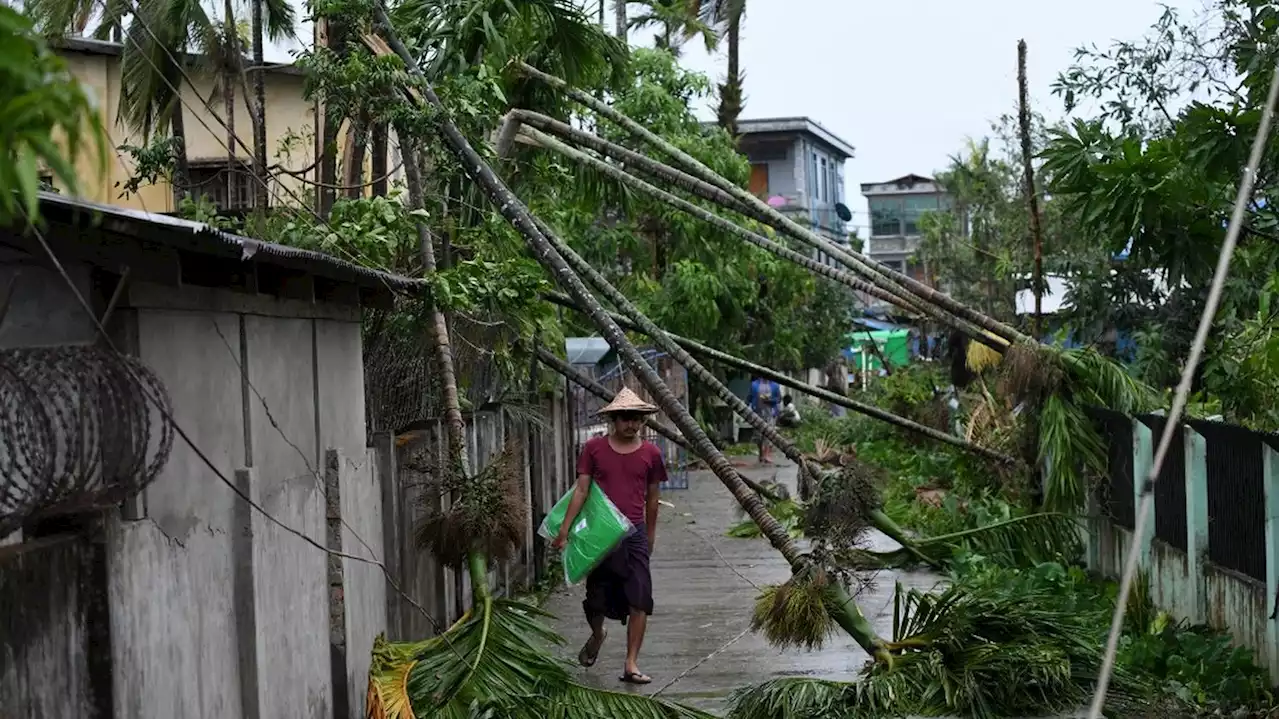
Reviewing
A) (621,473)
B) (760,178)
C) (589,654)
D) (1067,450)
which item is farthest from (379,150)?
(760,178)

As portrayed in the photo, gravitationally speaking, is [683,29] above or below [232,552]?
above

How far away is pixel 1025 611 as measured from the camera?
8.19 metres

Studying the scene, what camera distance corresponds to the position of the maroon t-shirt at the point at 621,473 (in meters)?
9.55

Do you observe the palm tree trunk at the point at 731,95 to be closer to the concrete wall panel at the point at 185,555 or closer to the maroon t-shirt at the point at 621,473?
the maroon t-shirt at the point at 621,473

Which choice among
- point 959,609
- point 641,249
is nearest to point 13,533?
point 959,609

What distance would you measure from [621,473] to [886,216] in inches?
2299

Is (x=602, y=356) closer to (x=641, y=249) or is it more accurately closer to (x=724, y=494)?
(x=724, y=494)

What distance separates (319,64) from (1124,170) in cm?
528

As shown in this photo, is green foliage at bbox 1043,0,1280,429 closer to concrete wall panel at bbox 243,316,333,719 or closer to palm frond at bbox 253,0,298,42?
concrete wall panel at bbox 243,316,333,719

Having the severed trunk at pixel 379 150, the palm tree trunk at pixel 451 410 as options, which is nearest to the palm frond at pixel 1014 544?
the palm tree trunk at pixel 451 410

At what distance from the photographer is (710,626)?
11250mm

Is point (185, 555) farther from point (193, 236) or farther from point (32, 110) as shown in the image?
point (32, 110)

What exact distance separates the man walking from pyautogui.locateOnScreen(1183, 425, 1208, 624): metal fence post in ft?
11.0

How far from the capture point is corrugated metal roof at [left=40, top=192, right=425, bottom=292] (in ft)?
13.3
